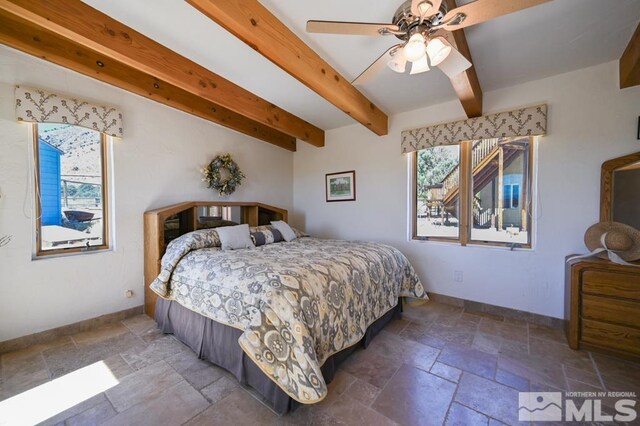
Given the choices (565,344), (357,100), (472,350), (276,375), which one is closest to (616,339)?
(565,344)

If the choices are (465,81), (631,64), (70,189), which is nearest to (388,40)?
(465,81)

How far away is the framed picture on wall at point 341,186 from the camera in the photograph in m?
3.75

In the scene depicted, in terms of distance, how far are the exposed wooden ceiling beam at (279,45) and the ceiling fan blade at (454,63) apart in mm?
972

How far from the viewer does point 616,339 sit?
73.5 inches

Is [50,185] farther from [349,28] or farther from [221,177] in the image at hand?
[349,28]

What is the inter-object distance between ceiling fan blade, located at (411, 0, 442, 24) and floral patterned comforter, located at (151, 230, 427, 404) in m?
1.67

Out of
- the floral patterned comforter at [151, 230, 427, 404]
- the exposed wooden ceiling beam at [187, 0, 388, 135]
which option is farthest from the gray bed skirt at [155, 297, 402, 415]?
the exposed wooden ceiling beam at [187, 0, 388, 135]

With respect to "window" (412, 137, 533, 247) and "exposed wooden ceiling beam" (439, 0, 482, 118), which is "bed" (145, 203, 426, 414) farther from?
"exposed wooden ceiling beam" (439, 0, 482, 118)

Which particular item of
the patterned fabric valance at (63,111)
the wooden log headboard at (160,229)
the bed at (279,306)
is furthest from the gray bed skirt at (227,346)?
the patterned fabric valance at (63,111)

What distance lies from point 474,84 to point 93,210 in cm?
396

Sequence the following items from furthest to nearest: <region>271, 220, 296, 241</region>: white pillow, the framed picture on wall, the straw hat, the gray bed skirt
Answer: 1. the framed picture on wall
2. <region>271, 220, 296, 241</region>: white pillow
3. the straw hat
4. the gray bed skirt

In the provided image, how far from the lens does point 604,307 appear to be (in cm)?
190

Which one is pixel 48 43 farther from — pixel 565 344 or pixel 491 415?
pixel 565 344

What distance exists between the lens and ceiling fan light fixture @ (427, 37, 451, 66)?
1386mm
